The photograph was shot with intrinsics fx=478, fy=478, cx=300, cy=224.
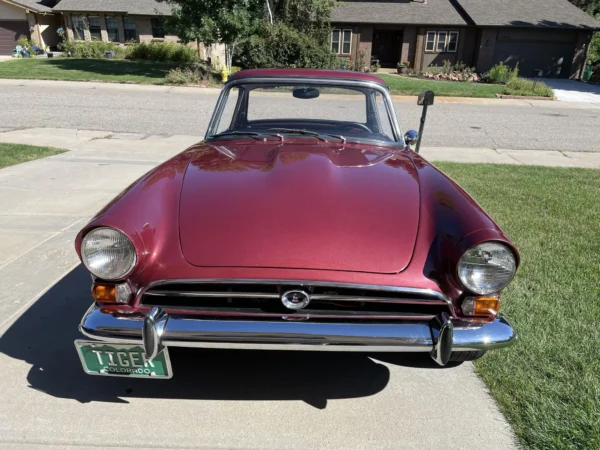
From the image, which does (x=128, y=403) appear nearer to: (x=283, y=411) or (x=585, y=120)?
(x=283, y=411)

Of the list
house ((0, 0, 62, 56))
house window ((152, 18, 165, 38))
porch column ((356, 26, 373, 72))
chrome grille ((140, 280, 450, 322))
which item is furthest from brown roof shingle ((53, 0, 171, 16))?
chrome grille ((140, 280, 450, 322))

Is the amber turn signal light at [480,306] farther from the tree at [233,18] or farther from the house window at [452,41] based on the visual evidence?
the house window at [452,41]

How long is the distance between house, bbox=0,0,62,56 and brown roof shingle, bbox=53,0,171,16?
2219 millimetres

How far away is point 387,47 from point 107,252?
28353mm

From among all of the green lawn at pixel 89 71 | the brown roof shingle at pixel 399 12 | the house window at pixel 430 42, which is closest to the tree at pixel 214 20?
the green lawn at pixel 89 71

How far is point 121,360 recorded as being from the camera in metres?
1.99

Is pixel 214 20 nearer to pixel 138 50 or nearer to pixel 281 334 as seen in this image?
pixel 138 50

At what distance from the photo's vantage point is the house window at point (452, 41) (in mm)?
25062

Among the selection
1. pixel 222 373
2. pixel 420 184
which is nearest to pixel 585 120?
pixel 420 184

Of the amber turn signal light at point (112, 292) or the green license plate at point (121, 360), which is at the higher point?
the amber turn signal light at point (112, 292)

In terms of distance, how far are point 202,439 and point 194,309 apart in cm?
59

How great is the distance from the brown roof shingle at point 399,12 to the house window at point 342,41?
67 centimetres

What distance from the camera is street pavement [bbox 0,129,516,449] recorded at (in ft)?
6.93

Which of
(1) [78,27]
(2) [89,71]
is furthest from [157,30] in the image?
(2) [89,71]
